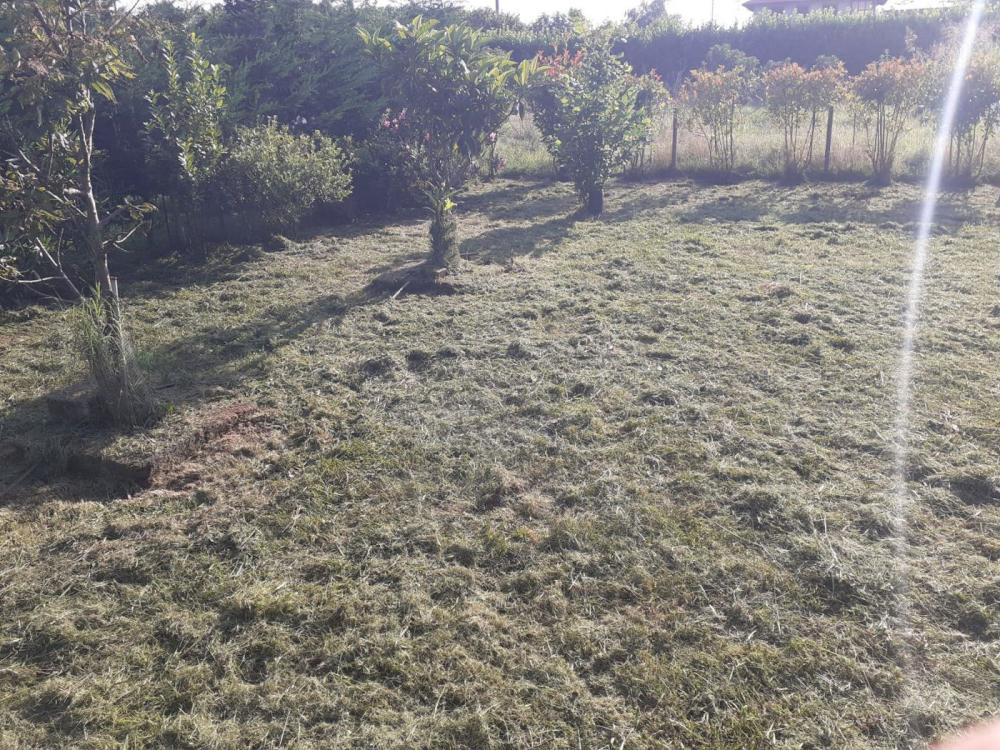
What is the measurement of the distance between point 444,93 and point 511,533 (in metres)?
5.01

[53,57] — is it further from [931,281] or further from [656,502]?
[931,281]

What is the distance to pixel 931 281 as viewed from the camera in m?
6.16

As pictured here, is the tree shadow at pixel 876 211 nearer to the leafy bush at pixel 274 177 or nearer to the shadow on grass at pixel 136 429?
the leafy bush at pixel 274 177

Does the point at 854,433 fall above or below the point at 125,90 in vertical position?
below

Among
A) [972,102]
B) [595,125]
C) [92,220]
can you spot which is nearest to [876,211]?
[972,102]

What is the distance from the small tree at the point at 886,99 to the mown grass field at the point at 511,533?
5634 millimetres

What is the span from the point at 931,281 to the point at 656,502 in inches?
178

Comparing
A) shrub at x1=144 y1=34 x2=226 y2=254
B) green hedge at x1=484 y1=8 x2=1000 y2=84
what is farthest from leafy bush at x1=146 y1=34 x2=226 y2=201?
green hedge at x1=484 y1=8 x2=1000 y2=84

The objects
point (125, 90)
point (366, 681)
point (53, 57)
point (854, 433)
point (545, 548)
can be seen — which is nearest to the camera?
point (366, 681)

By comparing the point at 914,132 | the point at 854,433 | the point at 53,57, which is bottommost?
the point at 854,433

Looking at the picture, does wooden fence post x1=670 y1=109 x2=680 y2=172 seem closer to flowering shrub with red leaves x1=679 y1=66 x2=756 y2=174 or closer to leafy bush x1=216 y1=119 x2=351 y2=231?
flowering shrub with red leaves x1=679 y1=66 x2=756 y2=174

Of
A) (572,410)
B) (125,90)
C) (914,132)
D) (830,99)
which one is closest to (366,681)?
(572,410)

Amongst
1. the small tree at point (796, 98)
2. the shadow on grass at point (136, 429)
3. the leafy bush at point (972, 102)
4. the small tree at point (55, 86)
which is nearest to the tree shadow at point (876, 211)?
the leafy bush at point (972, 102)

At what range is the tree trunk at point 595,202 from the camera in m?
9.62
